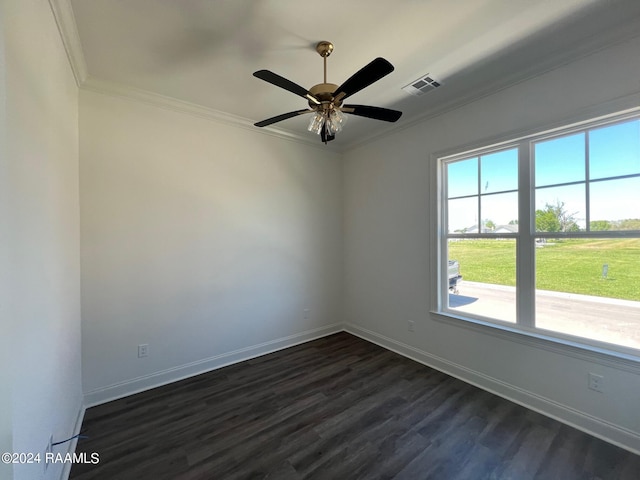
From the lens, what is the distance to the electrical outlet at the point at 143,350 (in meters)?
2.47

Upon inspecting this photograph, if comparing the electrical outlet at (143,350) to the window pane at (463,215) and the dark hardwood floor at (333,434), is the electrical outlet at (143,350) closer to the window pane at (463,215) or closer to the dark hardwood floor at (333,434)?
the dark hardwood floor at (333,434)

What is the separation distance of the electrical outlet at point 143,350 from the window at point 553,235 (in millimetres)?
3109

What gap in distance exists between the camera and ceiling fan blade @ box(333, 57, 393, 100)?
54.2 inches

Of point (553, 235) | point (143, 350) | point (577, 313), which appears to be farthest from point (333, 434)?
point (553, 235)

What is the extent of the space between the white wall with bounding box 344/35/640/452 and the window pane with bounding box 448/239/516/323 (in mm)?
222

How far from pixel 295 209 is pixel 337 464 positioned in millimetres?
2726

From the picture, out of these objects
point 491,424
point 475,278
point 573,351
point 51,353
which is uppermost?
point 475,278

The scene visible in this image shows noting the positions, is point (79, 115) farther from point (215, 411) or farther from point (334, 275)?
point (334, 275)

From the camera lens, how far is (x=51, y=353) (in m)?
1.43

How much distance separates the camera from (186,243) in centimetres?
272

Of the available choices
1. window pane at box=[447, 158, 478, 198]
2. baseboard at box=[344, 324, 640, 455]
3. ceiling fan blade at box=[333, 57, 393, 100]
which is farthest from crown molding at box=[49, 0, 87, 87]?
baseboard at box=[344, 324, 640, 455]

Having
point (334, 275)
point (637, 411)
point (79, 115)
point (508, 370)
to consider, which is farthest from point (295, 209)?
point (637, 411)

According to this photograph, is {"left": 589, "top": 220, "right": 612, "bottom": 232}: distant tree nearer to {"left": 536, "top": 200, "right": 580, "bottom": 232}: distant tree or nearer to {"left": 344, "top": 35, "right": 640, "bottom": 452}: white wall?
{"left": 536, "top": 200, "right": 580, "bottom": 232}: distant tree

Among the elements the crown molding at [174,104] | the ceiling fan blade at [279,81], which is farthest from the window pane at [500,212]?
the crown molding at [174,104]
